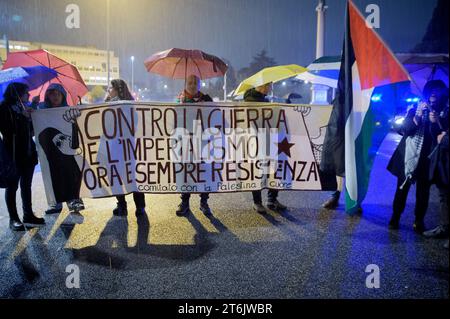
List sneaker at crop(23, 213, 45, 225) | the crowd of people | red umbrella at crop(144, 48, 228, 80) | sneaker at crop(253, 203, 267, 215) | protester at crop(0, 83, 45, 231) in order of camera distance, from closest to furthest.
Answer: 1. the crowd of people
2. protester at crop(0, 83, 45, 231)
3. sneaker at crop(23, 213, 45, 225)
4. sneaker at crop(253, 203, 267, 215)
5. red umbrella at crop(144, 48, 228, 80)

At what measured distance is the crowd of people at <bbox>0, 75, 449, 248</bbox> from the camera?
3.66m

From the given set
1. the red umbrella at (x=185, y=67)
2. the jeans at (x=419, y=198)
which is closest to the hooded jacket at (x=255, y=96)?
the red umbrella at (x=185, y=67)

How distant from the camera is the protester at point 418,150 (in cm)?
355

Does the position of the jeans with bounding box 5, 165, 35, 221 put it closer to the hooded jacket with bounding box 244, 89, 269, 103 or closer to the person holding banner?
the person holding banner

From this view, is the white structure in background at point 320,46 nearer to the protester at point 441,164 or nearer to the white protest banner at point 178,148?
the white protest banner at point 178,148

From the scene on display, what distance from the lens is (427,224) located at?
452 cm

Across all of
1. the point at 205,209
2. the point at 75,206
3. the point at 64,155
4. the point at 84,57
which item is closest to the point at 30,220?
the point at 75,206

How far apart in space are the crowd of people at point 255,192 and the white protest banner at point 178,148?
1.06 feet

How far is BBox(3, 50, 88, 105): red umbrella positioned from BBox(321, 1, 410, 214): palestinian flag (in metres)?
4.44

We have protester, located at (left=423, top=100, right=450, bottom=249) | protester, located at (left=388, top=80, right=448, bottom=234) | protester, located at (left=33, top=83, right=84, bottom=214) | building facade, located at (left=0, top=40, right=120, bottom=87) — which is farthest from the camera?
building facade, located at (left=0, top=40, right=120, bottom=87)

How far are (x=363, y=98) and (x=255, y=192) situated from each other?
2.54 meters

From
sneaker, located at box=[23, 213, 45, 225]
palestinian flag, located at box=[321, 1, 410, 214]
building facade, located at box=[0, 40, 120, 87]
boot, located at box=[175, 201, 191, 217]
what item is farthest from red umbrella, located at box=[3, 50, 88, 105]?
building facade, located at box=[0, 40, 120, 87]

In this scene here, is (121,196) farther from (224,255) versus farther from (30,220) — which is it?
(224,255)
